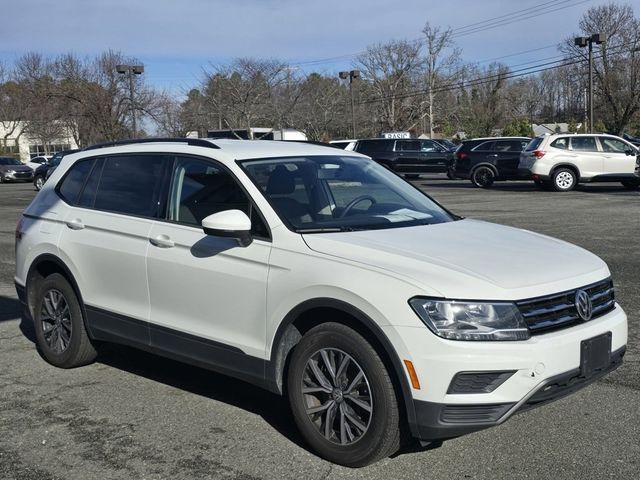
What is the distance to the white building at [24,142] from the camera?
66.6m

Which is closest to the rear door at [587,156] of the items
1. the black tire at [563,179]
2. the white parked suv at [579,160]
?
the white parked suv at [579,160]

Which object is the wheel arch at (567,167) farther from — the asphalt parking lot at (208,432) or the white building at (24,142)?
the white building at (24,142)

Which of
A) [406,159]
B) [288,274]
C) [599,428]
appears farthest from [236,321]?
[406,159]

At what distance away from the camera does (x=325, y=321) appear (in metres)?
4.11

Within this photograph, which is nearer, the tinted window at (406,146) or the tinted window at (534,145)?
the tinted window at (534,145)

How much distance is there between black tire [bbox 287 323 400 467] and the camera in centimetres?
378

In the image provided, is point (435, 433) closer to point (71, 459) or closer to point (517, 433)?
point (517, 433)

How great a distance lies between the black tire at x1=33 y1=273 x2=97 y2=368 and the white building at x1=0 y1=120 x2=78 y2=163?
59.4 meters

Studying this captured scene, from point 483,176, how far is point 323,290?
914 inches

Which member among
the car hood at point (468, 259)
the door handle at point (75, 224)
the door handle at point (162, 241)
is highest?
the door handle at point (75, 224)

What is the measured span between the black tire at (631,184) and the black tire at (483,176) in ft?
15.1

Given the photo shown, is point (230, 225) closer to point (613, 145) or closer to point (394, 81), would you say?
point (613, 145)

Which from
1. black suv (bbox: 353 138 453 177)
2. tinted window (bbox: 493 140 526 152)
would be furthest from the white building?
tinted window (bbox: 493 140 526 152)

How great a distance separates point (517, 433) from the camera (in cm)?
440
